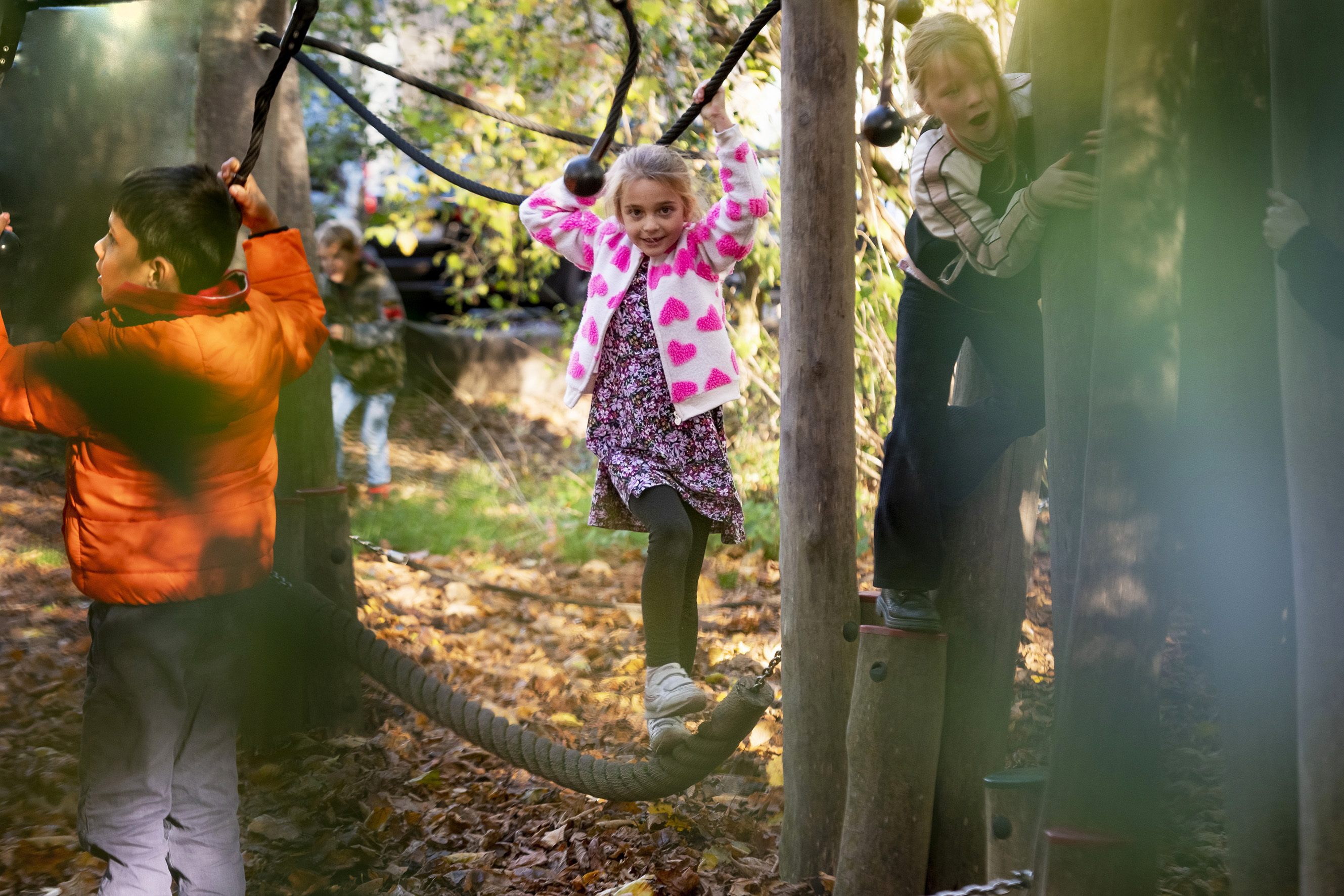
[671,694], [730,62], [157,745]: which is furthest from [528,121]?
[157,745]

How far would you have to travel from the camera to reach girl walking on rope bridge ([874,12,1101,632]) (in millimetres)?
2111

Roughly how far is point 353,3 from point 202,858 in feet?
23.4

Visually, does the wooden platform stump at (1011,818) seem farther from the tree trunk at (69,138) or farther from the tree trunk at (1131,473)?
the tree trunk at (69,138)

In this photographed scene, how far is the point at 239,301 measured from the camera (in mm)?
2215

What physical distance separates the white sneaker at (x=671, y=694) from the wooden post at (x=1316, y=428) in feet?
4.18

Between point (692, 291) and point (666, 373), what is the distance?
0.22 metres

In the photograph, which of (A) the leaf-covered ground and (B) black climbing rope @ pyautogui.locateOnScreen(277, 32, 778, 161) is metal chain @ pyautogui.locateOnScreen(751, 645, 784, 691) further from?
(B) black climbing rope @ pyautogui.locateOnScreen(277, 32, 778, 161)

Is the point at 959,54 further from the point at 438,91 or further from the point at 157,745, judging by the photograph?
the point at 157,745

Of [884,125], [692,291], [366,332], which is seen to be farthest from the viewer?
[366,332]

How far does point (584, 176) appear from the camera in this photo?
2447 mm

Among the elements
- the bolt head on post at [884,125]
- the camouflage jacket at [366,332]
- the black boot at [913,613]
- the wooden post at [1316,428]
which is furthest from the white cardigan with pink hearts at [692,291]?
the camouflage jacket at [366,332]

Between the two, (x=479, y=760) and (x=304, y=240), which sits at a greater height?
(x=304, y=240)

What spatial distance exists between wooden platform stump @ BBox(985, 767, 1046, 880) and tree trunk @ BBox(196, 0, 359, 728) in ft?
7.28

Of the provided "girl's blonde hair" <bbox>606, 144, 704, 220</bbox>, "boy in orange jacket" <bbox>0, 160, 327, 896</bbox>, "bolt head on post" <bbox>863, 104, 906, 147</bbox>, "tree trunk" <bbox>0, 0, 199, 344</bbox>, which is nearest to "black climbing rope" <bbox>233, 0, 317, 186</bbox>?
"boy in orange jacket" <bbox>0, 160, 327, 896</bbox>
